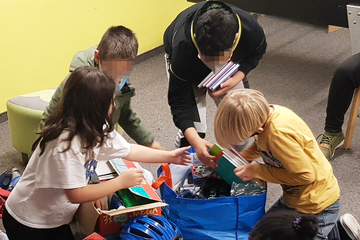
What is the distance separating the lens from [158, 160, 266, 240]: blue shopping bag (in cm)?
144

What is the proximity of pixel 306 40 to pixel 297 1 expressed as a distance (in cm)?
125

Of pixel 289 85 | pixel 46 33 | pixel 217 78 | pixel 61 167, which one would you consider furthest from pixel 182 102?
pixel 289 85

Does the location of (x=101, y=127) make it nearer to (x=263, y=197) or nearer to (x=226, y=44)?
(x=226, y=44)

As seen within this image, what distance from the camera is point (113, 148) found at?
139 cm

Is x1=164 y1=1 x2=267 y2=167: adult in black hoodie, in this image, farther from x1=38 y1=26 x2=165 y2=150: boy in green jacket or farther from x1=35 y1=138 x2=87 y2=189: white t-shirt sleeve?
x1=35 y1=138 x2=87 y2=189: white t-shirt sleeve

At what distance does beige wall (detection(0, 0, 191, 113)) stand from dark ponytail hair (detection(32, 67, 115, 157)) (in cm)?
146

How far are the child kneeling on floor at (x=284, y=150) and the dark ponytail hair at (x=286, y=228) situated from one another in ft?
0.96

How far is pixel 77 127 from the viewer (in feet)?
3.99

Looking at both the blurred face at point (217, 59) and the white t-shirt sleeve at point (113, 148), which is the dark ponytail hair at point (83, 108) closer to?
the white t-shirt sleeve at point (113, 148)

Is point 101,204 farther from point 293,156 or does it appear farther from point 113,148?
point 293,156

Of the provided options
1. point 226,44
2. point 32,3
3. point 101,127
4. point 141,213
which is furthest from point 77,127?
point 32,3

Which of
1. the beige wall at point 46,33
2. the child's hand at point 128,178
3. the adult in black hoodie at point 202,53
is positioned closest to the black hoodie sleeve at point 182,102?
the adult in black hoodie at point 202,53

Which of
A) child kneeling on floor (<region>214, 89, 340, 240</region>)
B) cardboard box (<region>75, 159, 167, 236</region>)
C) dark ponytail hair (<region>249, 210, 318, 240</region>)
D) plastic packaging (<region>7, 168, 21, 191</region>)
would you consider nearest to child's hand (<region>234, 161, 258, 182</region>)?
child kneeling on floor (<region>214, 89, 340, 240</region>)

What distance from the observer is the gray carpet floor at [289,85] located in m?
2.14
